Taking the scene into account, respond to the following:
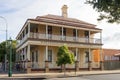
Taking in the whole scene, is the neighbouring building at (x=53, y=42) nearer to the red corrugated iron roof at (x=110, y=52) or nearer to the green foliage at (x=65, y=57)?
the green foliage at (x=65, y=57)

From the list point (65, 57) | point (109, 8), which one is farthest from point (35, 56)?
point (109, 8)

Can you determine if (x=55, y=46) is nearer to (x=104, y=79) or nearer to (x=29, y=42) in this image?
(x=29, y=42)

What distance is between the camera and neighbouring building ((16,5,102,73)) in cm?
4141

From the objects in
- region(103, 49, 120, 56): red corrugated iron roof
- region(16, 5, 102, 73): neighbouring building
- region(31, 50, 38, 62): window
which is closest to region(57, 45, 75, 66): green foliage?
region(16, 5, 102, 73): neighbouring building

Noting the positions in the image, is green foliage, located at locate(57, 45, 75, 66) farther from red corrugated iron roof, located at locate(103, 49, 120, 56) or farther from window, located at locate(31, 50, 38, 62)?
red corrugated iron roof, located at locate(103, 49, 120, 56)

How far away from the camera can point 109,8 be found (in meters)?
10.0

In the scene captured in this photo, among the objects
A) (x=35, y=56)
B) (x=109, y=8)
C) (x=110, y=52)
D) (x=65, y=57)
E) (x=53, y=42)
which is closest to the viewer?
(x=109, y=8)

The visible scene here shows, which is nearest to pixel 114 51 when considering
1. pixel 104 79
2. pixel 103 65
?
pixel 103 65

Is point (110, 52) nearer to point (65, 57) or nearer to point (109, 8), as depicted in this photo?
point (65, 57)

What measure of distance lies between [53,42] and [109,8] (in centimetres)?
3279

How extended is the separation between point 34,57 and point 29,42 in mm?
6433

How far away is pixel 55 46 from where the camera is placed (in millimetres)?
44375

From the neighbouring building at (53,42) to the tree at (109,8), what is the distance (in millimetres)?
29905

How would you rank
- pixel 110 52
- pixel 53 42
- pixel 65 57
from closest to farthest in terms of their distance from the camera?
pixel 65 57 < pixel 53 42 < pixel 110 52
